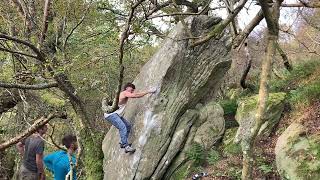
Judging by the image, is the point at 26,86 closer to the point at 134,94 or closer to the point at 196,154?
the point at 134,94

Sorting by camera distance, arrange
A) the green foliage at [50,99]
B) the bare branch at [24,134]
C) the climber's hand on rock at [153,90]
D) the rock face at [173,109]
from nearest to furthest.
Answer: the bare branch at [24,134], the rock face at [173,109], the climber's hand on rock at [153,90], the green foliage at [50,99]

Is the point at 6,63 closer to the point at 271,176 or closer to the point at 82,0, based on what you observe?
the point at 82,0

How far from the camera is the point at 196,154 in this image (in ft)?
35.8

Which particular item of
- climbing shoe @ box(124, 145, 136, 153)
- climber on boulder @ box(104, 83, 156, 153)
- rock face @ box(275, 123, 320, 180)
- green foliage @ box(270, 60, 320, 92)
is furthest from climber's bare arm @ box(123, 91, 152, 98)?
green foliage @ box(270, 60, 320, 92)

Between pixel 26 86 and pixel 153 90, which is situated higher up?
pixel 26 86

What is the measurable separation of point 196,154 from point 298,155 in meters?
3.37

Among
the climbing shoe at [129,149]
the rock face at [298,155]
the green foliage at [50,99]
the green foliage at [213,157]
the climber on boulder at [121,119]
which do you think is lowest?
the green foliage at [213,157]

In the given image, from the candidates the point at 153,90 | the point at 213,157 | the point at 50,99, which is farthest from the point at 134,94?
the point at 50,99

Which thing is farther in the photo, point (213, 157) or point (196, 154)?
point (196, 154)

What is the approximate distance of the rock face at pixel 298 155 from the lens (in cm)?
762

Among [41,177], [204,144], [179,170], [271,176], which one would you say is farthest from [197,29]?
[41,177]

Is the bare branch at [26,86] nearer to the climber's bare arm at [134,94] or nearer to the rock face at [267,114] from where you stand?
the climber's bare arm at [134,94]

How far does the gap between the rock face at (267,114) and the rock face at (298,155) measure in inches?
57.8

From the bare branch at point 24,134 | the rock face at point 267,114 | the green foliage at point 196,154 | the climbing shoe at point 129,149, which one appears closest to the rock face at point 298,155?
the rock face at point 267,114
